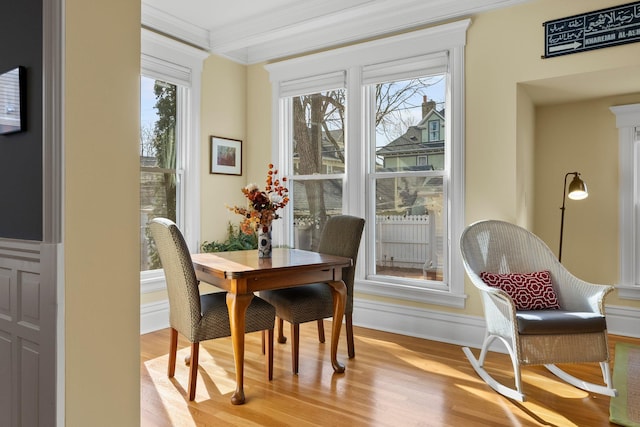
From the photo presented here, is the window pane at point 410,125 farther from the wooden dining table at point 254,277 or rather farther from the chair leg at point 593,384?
the chair leg at point 593,384

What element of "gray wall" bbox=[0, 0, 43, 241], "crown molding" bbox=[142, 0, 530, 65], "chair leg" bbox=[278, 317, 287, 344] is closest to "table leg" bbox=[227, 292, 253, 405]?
"chair leg" bbox=[278, 317, 287, 344]

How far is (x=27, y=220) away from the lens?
5.08 feet

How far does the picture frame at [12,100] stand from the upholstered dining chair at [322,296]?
1.92m

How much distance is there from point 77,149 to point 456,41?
3235 millimetres

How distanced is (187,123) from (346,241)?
2.11 meters

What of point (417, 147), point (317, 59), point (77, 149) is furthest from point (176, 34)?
point (77, 149)

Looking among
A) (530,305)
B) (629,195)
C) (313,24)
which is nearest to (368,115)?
(313,24)

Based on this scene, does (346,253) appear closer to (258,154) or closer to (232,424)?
(232,424)

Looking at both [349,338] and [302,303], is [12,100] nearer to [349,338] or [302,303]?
[302,303]

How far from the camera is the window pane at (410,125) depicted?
4012 millimetres

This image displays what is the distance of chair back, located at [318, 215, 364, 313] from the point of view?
3.42 metres

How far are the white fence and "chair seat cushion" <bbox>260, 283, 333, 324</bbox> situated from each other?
3.68 feet

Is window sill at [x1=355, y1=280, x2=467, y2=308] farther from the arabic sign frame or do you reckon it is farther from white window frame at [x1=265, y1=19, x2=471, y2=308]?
the arabic sign frame

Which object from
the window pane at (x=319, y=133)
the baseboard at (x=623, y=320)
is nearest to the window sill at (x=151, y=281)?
the window pane at (x=319, y=133)
